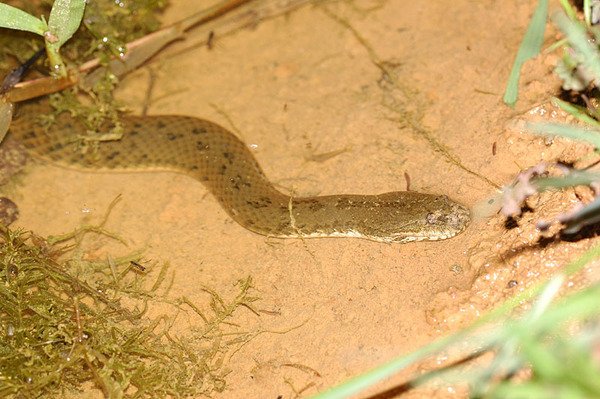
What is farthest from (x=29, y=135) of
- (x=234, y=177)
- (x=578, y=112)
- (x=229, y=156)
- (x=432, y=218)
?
(x=578, y=112)

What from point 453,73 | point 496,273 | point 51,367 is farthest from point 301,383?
point 453,73

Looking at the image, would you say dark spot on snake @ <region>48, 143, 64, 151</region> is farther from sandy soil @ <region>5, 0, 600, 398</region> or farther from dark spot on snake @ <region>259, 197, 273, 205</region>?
dark spot on snake @ <region>259, 197, 273, 205</region>

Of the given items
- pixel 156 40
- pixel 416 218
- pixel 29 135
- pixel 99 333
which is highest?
pixel 156 40

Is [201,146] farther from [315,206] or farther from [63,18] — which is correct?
[63,18]

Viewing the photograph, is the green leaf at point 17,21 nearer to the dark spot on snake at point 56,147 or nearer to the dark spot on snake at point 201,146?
the dark spot on snake at point 56,147

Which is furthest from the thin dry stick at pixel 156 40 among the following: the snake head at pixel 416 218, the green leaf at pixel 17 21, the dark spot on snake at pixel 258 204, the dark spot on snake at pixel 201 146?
the snake head at pixel 416 218

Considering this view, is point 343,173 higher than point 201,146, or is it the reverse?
point 201,146

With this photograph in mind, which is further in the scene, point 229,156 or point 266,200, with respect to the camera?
point 229,156
